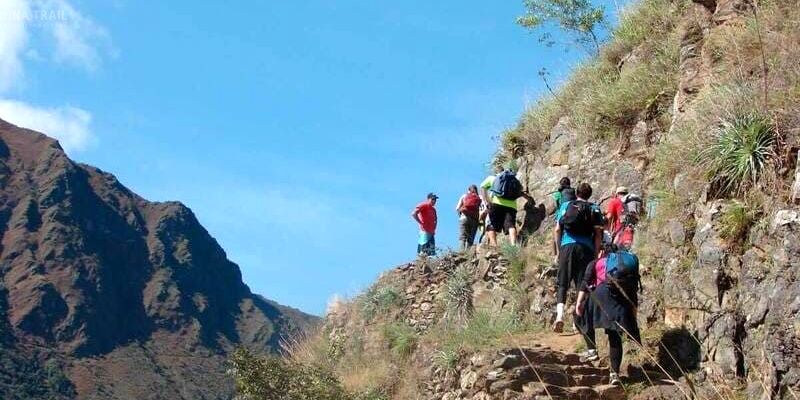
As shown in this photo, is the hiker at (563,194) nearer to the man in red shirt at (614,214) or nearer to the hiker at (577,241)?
the hiker at (577,241)

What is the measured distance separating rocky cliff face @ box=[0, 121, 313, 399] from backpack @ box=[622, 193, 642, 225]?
79.5 meters

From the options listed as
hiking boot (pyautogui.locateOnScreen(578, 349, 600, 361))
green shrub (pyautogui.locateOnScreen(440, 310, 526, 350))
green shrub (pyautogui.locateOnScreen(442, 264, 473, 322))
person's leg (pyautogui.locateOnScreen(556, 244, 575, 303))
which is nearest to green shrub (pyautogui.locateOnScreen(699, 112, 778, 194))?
person's leg (pyautogui.locateOnScreen(556, 244, 575, 303))

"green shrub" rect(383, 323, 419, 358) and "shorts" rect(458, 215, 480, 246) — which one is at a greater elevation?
"shorts" rect(458, 215, 480, 246)

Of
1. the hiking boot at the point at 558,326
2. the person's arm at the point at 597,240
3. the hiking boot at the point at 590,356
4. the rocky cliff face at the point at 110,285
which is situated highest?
the rocky cliff face at the point at 110,285

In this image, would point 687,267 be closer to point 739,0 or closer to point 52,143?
point 739,0

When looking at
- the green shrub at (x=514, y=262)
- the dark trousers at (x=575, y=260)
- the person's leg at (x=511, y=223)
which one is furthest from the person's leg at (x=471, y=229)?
the dark trousers at (x=575, y=260)

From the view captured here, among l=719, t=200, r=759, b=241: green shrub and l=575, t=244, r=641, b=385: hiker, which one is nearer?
l=575, t=244, r=641, b=385: hiker

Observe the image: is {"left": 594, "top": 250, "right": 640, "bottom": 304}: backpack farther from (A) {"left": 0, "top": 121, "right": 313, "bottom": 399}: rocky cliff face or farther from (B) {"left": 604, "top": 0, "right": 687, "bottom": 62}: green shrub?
(A) {"left": 0, "top": 121, "right": 313, "bottom": 399}: rocky cliff face

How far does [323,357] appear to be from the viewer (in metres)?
17.5

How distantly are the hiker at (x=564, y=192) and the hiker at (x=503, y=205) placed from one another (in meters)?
0.70

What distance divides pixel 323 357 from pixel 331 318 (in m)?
1.54

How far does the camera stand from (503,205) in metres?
15.8

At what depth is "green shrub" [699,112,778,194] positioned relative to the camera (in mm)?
9953

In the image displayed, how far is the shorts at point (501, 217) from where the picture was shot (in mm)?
15797
